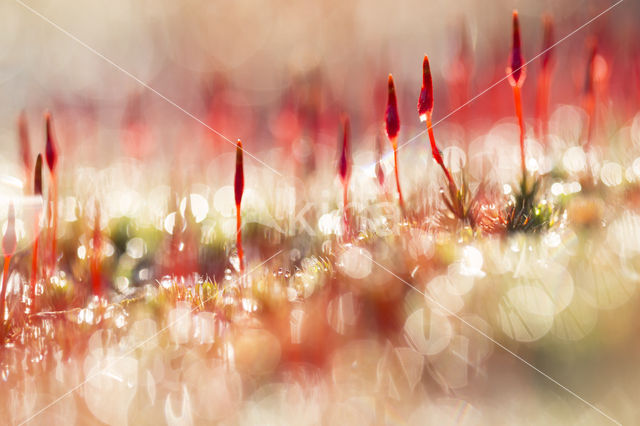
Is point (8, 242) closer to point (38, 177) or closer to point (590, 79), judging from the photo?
point (38, 177)

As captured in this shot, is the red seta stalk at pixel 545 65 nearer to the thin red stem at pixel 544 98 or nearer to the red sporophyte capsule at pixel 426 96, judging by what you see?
the thin red stem at pixel 544 98

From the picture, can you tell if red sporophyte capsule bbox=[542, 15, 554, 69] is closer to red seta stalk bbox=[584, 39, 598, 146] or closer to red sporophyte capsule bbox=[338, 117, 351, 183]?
red seta stalk bbox=[584, 39, 598, 146]

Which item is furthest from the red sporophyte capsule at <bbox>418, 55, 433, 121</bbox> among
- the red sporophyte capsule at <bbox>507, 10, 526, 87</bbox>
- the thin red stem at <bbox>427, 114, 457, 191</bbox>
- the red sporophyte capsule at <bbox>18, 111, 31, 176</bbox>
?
the red sporophyte capsule at <bbox>18, 111, 31, 176</bbox>

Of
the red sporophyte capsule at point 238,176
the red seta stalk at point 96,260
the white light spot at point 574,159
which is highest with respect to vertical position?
the white light spot at point 574,159

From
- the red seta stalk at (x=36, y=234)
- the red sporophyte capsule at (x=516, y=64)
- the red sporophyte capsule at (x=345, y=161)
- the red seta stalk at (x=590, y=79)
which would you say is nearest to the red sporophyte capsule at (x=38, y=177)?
the red seta stalk at (x=36, y=234)

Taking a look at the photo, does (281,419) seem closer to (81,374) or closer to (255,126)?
(81,374)

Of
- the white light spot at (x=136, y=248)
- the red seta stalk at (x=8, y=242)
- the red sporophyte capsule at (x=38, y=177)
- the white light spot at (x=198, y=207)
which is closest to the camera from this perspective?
the red seta stalk at (x=8, y=242)

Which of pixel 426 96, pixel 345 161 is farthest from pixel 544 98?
pixel 345 161
